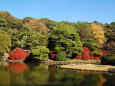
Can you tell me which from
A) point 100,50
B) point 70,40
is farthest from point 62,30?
point 100,50

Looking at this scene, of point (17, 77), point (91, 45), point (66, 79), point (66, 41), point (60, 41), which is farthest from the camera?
point (91, 45)

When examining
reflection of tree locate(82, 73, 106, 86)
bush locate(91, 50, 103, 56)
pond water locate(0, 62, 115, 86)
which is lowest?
reflection of tree locate(82, 73, 106, 86)

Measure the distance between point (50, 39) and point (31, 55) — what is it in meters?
7.68

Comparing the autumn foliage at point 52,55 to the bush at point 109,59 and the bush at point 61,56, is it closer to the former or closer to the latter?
the bush at point 61,56

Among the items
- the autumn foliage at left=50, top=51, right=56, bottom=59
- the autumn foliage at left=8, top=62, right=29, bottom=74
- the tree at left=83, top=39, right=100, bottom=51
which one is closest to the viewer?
the autumn foliage at left=8, top=62, right=29, bottom=74

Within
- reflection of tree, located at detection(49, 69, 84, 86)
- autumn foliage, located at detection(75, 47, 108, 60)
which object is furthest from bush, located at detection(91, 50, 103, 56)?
reflection of tree, located at detection(49, 69, 84, 86)

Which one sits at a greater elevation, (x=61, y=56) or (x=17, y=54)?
(x=17, y=54)

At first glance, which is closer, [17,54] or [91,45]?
[17,54]

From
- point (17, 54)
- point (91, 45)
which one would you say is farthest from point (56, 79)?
→ point (91, 45)

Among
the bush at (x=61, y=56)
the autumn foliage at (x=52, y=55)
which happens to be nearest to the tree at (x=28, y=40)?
the autumn foliage at (x=52, y=55)

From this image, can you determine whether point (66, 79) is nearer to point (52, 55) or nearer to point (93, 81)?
point (93, 81)

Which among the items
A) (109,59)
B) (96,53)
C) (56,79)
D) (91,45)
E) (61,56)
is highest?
(91,45)

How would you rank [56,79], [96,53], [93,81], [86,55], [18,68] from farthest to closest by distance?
[96,53]
[86,55]
[18,68]
[56,79]
[93,81]

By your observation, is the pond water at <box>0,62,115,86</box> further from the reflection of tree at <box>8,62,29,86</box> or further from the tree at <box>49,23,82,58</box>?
the tree at <box>49,23,82,58</box>
